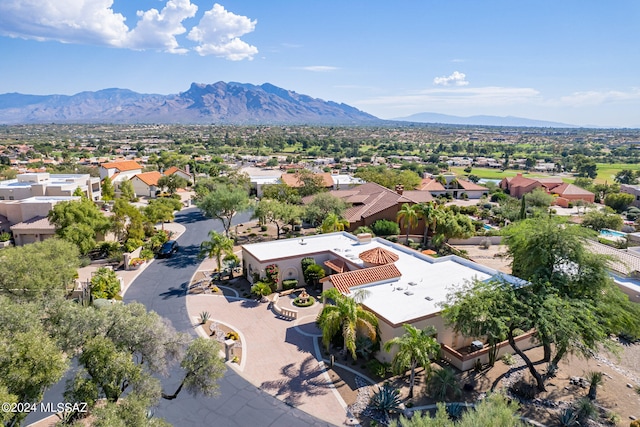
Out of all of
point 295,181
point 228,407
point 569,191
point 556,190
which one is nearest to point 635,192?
point 569,191

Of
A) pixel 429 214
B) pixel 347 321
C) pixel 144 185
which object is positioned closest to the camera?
pixel 347 321

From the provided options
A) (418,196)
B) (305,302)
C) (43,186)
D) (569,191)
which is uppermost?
(43,186)

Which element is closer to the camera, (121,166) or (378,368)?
(378,368)

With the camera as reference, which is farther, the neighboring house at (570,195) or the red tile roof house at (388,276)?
the neighboring house at (570,195)

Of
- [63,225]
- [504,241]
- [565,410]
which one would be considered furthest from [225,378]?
[63,225]

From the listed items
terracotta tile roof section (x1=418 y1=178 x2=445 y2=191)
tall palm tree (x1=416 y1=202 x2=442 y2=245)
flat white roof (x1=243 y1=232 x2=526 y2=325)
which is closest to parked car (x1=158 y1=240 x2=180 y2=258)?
flat white roof (x1=243 y1=232 x2=526 y2=325)

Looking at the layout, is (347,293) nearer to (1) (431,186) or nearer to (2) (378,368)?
(2) (378,368)

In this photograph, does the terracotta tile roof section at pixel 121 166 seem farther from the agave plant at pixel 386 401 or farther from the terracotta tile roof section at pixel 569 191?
the terracotta tile roof section at pixel 569 191

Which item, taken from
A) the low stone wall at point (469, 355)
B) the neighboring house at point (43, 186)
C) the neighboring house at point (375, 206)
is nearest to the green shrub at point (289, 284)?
the low stone wall at point (469, 355)
